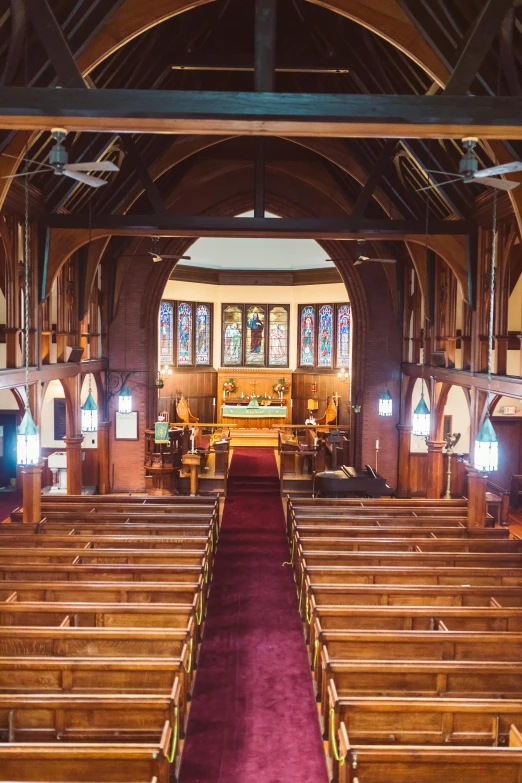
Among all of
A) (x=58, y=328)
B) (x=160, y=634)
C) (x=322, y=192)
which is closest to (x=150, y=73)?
(x=58, y=328)

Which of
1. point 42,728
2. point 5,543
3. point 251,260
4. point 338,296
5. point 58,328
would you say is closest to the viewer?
point 42,728

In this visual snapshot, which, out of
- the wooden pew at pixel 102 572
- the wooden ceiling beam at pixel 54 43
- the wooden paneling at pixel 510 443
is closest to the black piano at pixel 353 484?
the wooden paneling at pixel 510 443

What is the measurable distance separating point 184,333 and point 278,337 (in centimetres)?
407

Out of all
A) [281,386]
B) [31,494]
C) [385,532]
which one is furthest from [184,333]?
[385,532]

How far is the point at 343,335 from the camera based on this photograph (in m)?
25.3

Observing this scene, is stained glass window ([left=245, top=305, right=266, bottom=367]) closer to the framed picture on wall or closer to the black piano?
the framed picture on wall

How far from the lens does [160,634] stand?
7324 millimetres

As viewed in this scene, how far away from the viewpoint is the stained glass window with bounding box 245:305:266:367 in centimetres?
2794

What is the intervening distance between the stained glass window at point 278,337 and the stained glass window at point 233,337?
1.24m

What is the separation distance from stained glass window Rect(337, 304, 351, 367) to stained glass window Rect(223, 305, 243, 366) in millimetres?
4551

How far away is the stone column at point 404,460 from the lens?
19.6 m

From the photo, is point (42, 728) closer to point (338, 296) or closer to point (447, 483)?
point (447, 483)

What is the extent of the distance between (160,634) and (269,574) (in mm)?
5263

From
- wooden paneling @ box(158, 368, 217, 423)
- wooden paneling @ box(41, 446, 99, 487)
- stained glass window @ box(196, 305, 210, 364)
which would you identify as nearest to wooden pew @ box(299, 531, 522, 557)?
wooden paneling @ box(41, 446, 99, 487)
